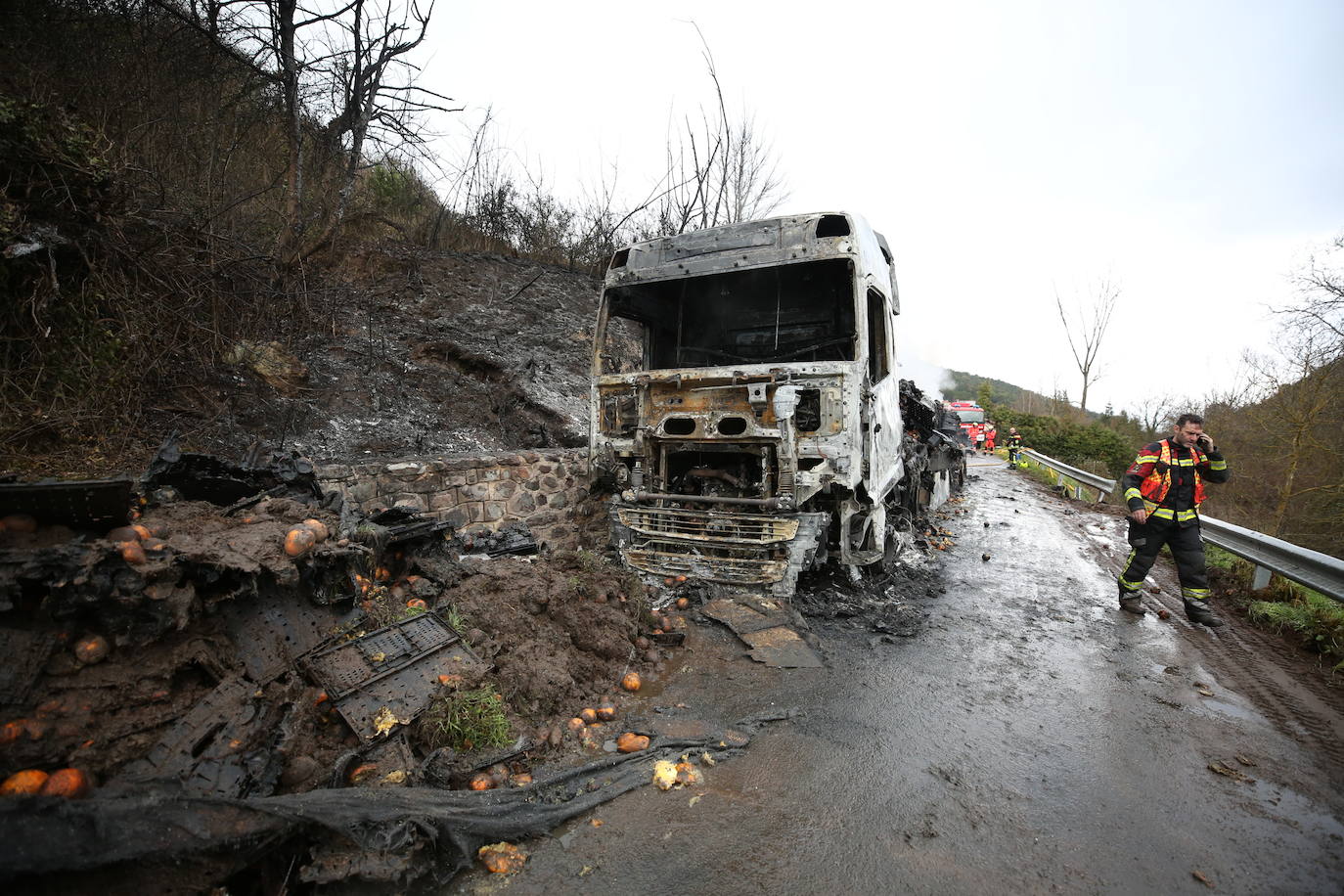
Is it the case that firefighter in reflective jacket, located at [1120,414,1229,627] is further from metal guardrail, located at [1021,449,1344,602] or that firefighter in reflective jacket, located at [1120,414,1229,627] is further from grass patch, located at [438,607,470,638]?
grass patch, located at [438,607,470,638]

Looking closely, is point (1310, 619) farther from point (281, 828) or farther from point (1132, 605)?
point (281, 828)

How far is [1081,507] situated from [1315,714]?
30.2 ft

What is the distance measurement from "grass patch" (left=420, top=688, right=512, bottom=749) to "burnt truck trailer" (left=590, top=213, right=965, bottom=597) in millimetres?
2138

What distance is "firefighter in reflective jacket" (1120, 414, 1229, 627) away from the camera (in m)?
4.67

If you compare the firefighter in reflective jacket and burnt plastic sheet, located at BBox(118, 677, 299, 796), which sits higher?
the firefighter in reflective jacket

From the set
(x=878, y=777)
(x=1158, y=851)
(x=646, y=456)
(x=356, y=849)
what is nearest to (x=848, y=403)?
(x=646, y=456)

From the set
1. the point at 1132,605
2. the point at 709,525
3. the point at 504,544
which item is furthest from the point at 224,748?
the point at 1132,605

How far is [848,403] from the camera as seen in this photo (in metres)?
4.51

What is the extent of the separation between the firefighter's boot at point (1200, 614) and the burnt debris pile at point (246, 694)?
4594 millimetres

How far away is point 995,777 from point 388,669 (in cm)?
290

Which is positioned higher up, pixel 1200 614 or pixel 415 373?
pixel 415 373

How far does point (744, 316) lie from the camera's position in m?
6.24

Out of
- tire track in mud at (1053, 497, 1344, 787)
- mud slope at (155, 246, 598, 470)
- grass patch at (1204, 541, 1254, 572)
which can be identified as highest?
mud slope at (155, 246, 598, 470)

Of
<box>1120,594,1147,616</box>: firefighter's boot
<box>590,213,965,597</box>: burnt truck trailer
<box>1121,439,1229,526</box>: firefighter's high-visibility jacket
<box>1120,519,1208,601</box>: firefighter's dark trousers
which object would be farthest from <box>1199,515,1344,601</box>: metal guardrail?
<box>590,213,965,597</box>: burnt truck trailer
